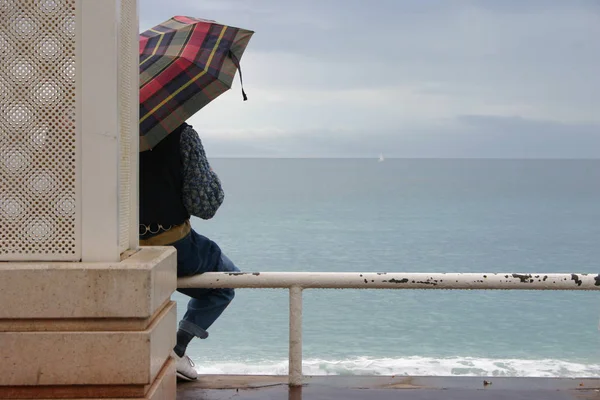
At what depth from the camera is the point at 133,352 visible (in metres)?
3.18

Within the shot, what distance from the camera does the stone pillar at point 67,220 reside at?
10.3ft

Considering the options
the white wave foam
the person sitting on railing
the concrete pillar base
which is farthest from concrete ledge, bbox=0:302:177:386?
the white wave foam

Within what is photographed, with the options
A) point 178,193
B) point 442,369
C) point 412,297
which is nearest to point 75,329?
point 178,193

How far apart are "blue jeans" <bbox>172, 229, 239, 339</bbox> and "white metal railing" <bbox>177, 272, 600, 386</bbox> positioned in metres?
0.08

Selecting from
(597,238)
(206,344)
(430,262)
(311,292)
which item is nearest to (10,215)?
(206,344)

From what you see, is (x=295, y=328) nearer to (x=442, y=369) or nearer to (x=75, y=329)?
(x=75, y=329)

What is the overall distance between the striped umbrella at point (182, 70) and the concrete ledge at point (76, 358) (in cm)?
134

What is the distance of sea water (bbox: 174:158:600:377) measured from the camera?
22.4 metres

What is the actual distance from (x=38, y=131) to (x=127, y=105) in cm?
44

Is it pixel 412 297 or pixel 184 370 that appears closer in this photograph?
pixel 184 370

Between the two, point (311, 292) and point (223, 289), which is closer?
point (223, 289)

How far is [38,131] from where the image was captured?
325 centimetres

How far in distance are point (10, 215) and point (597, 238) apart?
5116 centimetres

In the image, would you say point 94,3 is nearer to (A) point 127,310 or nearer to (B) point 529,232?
(A) point 127,310
